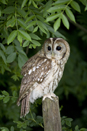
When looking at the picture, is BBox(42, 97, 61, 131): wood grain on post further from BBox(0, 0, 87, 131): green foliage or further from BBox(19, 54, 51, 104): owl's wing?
BBox(19, 54, 51, 104): owl's wing

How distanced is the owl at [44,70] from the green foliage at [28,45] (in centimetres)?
12

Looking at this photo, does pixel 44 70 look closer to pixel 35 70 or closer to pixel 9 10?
pixel 35 70

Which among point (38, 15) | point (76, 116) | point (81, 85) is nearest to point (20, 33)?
point (38, 15)

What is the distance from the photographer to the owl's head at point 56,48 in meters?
2.82

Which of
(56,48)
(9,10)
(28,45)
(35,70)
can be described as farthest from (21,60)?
(28,45)

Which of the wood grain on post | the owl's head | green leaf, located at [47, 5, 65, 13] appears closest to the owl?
the owl's head

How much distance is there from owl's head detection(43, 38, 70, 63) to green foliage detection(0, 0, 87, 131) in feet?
0.26

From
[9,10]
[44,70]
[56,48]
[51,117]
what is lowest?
[51,117]

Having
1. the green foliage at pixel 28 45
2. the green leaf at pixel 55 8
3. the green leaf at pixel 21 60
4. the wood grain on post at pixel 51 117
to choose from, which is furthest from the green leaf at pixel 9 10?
the wood grain on post at pixel 51 117

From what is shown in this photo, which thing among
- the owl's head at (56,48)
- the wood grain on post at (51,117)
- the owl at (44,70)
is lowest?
the wood grain on post at (51,117)

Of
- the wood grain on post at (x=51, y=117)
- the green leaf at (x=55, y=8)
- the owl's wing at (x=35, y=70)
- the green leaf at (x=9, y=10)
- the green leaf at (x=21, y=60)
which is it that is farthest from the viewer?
the owl's wing at (x=35, y=70)

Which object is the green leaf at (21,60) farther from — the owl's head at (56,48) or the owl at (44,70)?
the owl's head at (56,48)

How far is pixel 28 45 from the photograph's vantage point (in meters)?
3.46

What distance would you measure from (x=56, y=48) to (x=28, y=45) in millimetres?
687
